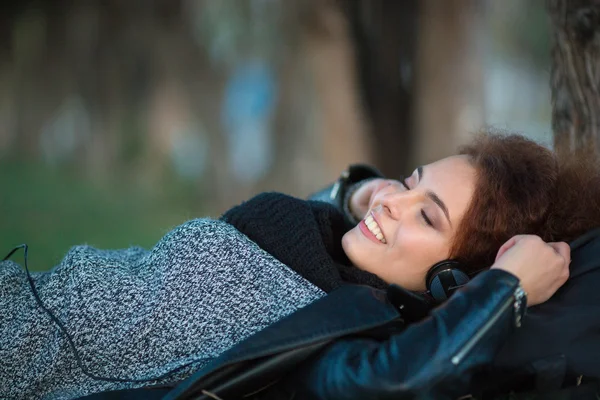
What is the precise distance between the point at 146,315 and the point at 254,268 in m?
0.32

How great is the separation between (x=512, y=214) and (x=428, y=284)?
0.32 m

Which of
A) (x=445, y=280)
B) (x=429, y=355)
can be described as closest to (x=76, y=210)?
(x=445, y=280)

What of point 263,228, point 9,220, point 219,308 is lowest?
point 9,220

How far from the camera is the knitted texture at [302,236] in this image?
6.39ft

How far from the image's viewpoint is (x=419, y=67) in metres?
5.15

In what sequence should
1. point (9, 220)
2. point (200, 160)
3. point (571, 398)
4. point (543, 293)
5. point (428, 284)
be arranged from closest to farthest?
point (571, 398)
point (543, 293)
point (428, 284)
point (9, 220)
point (200, 160)

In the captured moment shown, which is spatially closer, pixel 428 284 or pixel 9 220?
pixel 428 284

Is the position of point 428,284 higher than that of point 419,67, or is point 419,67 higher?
point 419,67

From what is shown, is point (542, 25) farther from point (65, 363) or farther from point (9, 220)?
point (65, 363)

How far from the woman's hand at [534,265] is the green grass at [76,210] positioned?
3.43 meters

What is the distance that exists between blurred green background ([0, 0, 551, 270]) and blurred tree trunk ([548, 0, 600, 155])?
2.35m

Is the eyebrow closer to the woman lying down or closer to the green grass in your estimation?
the woman lying down

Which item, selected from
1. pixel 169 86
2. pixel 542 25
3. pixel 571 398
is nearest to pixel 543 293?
pixel 571 398

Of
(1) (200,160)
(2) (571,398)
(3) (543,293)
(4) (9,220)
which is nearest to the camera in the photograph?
(2) (571,398)
